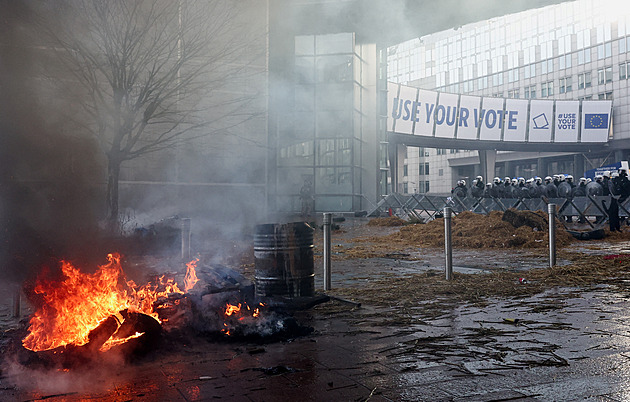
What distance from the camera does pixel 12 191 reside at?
4.07 m

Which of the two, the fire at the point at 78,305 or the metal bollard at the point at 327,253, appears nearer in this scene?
the fire at the point at 78,305

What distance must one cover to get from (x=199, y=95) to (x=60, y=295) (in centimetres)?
534

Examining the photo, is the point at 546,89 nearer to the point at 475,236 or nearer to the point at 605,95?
the point at 605,95

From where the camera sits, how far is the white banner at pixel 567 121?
29281 millimetres

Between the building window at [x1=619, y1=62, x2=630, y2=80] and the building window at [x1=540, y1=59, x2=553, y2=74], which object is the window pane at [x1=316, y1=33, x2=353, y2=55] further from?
the building window at [x1=540, y1=59, x2=553, y2=74]

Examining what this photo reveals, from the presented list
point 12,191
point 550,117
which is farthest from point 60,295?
point 550,117

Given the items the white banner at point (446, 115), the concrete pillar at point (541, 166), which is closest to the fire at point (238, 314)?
the white banner at point (446, 115)

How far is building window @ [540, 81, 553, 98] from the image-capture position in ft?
164

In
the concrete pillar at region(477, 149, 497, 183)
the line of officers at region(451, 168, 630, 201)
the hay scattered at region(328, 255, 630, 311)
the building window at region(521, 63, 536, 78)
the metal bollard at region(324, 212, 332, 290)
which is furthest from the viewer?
the building window at region(521, 63, 536, 78)

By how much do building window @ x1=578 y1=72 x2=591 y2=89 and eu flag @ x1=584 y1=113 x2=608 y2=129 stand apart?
16175 millimetres

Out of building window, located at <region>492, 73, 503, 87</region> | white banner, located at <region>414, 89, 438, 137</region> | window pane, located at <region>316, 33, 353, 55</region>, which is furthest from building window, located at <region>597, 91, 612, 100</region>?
window pane, located at <region>316, 33, 353, 55</region>

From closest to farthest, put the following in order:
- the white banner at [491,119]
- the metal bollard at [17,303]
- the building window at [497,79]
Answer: the metal bollard at [17,303]
the white banner at [491,119]
the building window at [497,79]

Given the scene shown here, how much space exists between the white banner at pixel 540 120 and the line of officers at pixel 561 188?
9364 millimetres

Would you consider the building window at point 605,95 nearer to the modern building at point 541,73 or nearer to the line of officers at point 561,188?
the modern building at point 541,73
